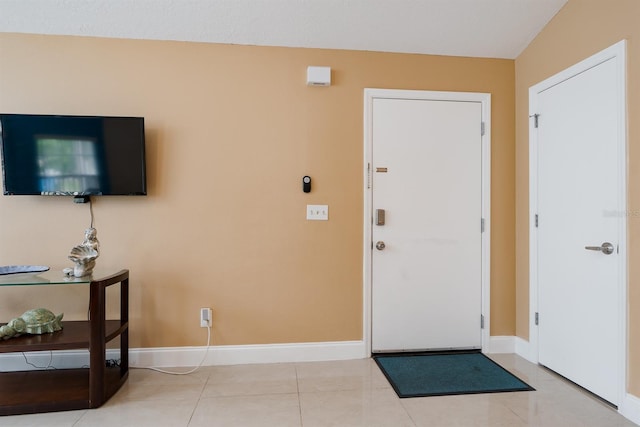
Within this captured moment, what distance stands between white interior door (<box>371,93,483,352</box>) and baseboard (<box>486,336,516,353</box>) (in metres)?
0.10

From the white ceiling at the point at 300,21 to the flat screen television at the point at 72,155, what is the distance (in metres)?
0.69

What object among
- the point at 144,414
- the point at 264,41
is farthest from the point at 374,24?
the point at 144,414

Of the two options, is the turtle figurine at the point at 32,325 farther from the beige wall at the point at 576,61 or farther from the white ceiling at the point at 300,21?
the beige wall at the point at 576,61

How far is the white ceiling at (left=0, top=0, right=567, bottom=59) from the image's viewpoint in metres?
2.26

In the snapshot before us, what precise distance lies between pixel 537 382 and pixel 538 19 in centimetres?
263

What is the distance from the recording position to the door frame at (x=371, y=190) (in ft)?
8.70

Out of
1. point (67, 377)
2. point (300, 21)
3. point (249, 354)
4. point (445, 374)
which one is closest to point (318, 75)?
point (300, 21)

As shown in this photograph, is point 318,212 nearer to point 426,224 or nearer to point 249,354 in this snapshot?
point 426,224

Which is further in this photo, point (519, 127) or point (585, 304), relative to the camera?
point (519, 127)

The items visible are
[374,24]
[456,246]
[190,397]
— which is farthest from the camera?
[456,246]

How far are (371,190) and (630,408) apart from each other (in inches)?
79.4

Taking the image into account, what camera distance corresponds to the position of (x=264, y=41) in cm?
255

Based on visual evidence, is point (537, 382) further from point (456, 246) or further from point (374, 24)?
point (374, 24)

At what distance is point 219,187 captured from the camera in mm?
2555
